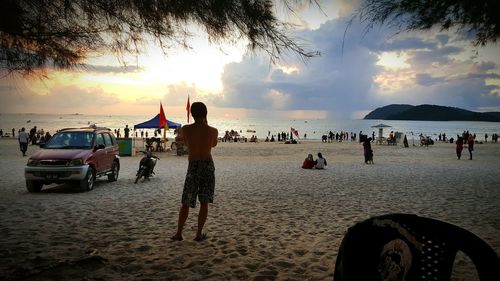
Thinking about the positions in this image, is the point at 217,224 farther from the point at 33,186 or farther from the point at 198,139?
the point at 33,186

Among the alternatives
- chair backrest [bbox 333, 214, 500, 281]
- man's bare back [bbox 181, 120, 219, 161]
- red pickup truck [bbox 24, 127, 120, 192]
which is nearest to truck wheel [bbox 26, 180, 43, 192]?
red pickup truck [bbox 24, 127, 120, 192]

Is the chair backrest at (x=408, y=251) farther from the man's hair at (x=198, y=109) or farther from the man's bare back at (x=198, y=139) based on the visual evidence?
the man's hair at (x=198, y=109)

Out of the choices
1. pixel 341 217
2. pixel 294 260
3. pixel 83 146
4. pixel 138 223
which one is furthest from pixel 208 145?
pixel 83 146

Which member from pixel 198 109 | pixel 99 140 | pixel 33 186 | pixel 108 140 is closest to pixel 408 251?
pixel 198 109

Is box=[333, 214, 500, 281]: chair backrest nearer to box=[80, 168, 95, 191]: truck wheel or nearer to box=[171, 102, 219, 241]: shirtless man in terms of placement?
box=[171, 102, 219, 241]: shirtless man

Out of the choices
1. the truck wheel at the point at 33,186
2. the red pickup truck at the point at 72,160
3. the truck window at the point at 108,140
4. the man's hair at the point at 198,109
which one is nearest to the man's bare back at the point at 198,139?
the man's hair at the point at 198,109

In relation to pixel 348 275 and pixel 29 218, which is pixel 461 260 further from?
pixel 29 218

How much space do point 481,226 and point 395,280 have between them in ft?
20.5

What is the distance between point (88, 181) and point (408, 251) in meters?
10.4

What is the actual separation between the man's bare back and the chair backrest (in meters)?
3.61

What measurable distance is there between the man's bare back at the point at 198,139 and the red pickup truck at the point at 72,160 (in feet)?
20.3

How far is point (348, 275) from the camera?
1893 millimetres


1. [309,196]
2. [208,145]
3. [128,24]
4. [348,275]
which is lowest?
[309,196]

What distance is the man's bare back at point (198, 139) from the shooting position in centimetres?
537
